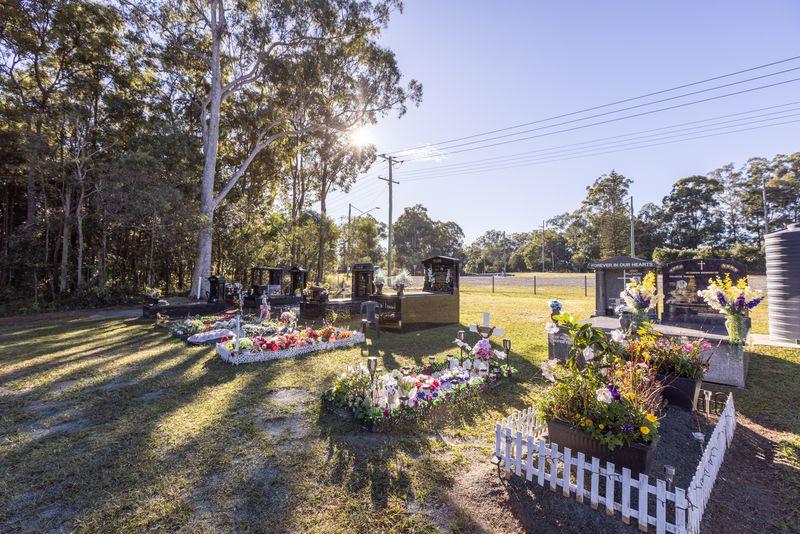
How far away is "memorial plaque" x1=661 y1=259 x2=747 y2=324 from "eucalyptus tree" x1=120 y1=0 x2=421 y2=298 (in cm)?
1838

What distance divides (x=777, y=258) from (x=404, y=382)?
10730 mm

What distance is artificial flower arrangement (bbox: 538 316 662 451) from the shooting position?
2.88 meters

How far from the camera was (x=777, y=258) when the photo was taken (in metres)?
8.62

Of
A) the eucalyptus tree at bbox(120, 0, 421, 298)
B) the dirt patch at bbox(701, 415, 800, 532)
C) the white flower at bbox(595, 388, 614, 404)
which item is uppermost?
the eucalyptus tree at bbox(120, 0, 421, 298)

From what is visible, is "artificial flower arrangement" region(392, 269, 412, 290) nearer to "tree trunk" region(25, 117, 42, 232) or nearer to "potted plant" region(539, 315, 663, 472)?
"potted plant" region(539, 315, 663, 472)

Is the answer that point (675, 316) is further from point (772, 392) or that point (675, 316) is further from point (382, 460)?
point (382, 460)

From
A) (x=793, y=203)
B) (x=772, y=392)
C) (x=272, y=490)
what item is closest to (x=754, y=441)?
(x=772, y=392)

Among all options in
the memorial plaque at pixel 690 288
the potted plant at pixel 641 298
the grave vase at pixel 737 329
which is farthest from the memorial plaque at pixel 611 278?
the grave vase at pixel 737 329

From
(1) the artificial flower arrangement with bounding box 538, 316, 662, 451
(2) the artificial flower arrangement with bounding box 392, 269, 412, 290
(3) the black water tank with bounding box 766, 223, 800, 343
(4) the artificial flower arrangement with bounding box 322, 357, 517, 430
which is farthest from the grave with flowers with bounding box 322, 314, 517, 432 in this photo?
(3) the black water tank with bounding box 766, 223, 800, 343

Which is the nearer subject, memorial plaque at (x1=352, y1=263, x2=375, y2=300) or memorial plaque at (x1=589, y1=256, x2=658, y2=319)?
memorial plaque at (x1=589, y1=256, x2=658, y2=319)

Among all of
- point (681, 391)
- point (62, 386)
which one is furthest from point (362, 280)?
point (681, 391)

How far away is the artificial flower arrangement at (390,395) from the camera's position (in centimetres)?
420

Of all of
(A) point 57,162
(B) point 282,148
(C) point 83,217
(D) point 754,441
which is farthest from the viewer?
(B) point 282,148

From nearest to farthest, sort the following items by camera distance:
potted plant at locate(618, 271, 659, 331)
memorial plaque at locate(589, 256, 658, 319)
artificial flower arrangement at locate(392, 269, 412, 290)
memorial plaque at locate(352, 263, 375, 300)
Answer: potted plant at locate(618, 271, 659, 331) → memorial plaque at locate(589, 256, 658, 319) → artificial flower arrangement at locate(392, 269, 412, 290) → memorial plaque at locate(352, 263, 375, 300)
